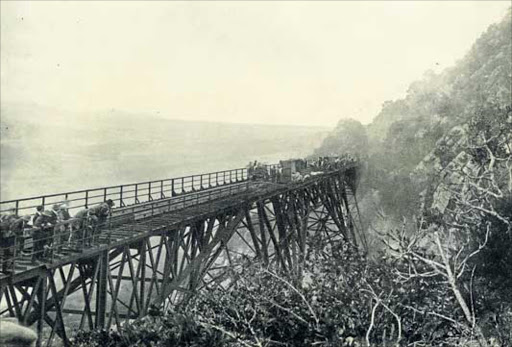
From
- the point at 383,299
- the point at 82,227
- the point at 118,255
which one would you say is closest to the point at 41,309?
the point at 82,227

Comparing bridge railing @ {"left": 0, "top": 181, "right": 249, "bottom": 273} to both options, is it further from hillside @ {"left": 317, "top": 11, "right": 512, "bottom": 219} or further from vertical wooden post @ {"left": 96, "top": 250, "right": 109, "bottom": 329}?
hillside @ {"left": 317, "top": 11, "right": 512, "bottom": 219}

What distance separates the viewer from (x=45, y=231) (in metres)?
9.38

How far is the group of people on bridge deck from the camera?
8.57 m

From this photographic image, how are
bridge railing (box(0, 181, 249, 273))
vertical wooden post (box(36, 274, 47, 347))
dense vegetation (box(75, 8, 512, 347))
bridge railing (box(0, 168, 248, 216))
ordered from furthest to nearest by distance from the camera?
bridge railing (box(0, 168, 248, 216)) → dense vegetation (box(75, 8, 512, 347)) → bridge railing (box(0, 181, 249, 273)) → vertical wooden post (box(36, 274, 47, 347))

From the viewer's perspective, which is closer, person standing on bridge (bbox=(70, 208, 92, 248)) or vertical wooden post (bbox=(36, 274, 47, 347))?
vertical wooden post (bbox=(36, 274, 47, 347))

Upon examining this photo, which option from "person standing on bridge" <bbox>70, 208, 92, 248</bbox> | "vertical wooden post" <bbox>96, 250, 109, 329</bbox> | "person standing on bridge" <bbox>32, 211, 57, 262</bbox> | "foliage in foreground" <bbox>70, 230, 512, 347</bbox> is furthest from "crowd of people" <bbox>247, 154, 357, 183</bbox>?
"person standing on bridge" <bbox>32, 211, 57, 262</bbox>

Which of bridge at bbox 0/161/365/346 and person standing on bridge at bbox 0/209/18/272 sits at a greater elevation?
person standing on bridge at bbox 0/209/18/272

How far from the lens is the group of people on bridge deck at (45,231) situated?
8.57 m

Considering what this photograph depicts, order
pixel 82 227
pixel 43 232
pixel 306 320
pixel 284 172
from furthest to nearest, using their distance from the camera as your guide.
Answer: pixel 284 172, pixel 82 227, pixel 306 320, pixel 43 232

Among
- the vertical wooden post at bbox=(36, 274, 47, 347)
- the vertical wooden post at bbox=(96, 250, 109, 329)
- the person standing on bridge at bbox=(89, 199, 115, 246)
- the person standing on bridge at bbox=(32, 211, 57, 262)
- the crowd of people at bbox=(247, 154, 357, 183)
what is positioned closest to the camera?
the vertical wooden post at bbox=(36, 274, 47, 347)

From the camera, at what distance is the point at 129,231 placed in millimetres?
11336

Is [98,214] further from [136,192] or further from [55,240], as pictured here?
[136,192]

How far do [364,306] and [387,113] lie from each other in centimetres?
5009

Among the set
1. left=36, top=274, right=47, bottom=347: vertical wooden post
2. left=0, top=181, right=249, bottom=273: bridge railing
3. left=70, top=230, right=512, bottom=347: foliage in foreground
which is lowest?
left=70, top=230, right=512, bottom=347: foliage in foreground
